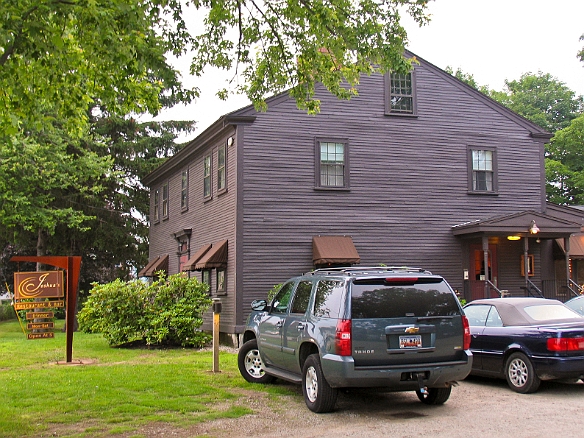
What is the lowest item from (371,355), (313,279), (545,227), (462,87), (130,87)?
(371,355)

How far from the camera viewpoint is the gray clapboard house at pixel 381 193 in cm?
2003

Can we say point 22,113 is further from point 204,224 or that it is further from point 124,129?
point 124,129

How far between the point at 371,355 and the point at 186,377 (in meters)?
4.67

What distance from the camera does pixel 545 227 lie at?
20.8m

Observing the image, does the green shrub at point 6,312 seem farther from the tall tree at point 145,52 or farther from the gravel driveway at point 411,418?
the gravel driveway at point 411,418

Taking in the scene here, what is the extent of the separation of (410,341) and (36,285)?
1056cm

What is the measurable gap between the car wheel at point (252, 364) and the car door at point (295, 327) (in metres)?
1.38

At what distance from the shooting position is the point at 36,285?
52.3 feet

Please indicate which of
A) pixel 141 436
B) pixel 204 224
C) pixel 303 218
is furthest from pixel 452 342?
pixel 204 224

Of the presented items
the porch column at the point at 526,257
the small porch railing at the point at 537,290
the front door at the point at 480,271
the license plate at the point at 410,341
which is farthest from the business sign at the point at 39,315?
the porch column at the point at 526,257

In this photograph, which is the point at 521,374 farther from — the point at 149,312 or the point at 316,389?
the point at 149,312

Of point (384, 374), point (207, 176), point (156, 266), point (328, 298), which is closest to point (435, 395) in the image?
point (384, 374)

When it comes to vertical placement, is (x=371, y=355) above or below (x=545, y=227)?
below

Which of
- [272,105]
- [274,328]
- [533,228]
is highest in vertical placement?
[272,105]
